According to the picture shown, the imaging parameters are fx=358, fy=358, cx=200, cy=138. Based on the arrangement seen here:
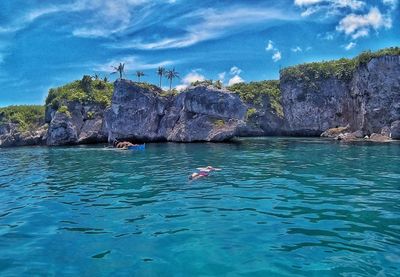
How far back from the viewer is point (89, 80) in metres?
79.9

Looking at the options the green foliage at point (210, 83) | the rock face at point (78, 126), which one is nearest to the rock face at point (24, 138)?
the rock face at point (78, 126)

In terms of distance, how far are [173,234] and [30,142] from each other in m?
74.1

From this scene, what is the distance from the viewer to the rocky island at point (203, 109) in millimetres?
60812

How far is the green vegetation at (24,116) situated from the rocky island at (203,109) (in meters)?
0.22

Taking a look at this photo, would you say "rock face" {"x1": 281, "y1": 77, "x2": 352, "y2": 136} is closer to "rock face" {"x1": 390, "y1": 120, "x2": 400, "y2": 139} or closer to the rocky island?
the rocky island

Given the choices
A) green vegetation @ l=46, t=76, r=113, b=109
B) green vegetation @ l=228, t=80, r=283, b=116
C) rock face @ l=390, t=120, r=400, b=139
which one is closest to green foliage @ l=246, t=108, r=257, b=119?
green vegetation @ l=228, t=80, r=283, b=116

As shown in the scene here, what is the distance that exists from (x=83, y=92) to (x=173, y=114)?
23115 mm

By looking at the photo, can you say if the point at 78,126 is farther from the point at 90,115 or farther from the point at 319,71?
the point at 319,71

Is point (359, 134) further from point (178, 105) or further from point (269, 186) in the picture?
point (269, 186)

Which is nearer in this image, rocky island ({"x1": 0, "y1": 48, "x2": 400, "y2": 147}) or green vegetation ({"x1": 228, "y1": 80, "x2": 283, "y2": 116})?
rocky island ({"x1": 0, "y1": 48, "x2": 400, "y2": 147})

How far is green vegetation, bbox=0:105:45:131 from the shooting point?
8344cm

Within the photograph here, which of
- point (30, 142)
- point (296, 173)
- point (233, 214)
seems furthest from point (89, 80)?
point (233, 214)

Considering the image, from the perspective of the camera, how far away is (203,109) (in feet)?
201

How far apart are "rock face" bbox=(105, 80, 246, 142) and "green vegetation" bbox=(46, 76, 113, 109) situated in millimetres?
10279
